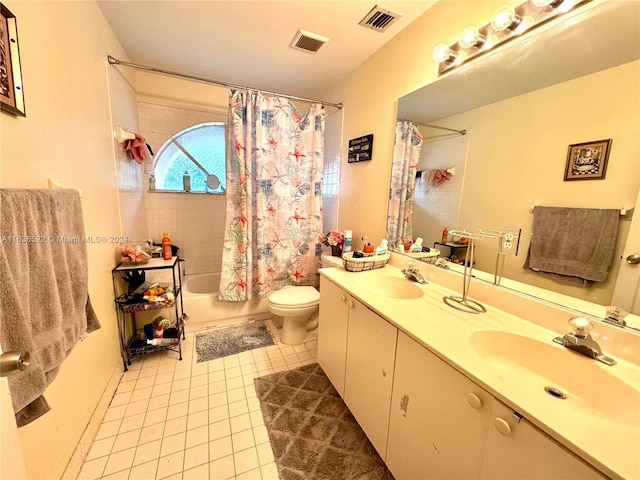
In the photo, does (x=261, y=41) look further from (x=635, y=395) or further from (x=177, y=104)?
(x=635, y=395)

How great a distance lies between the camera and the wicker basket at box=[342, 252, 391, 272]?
1.66 m

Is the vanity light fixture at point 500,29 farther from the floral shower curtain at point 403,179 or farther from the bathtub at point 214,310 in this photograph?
the bathtub at point 214,310

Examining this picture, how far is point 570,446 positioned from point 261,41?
Result: 8.23 ft

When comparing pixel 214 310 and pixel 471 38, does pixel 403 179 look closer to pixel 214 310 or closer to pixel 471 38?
pixel 471 38

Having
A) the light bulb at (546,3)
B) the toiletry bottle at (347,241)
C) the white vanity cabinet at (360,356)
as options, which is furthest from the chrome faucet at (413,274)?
the light bulb at (546,3)

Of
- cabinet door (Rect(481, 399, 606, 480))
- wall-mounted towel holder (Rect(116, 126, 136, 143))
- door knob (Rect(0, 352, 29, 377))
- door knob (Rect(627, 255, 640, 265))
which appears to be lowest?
cabinet door (Rect(481, 399, 606, 480))

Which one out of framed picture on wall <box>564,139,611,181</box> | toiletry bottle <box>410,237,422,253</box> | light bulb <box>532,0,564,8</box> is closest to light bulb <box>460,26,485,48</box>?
light bulb <box>532,0,564,8</box>

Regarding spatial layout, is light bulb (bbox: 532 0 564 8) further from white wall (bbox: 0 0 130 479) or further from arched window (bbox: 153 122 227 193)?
arched window (bbox: 153 122 227 193)

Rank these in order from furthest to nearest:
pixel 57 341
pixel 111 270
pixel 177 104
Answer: pixel 177 104 < pixel 111 270 < pixel 57 341

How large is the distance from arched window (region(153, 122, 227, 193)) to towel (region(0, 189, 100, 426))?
1.86 meters

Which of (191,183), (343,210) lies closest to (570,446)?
(343,210)

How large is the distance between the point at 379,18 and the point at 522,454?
7.04 ft

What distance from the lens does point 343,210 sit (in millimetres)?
2426

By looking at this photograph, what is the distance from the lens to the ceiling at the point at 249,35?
1.50m
